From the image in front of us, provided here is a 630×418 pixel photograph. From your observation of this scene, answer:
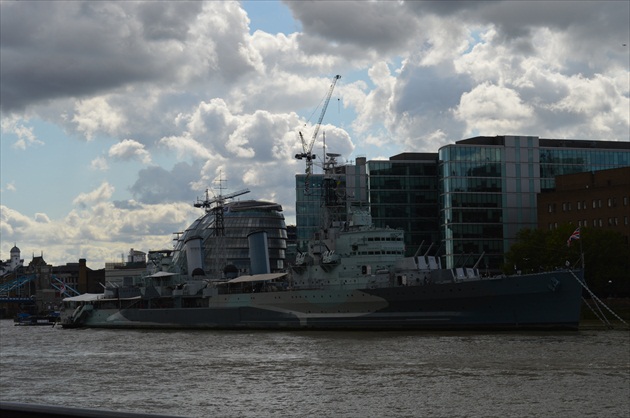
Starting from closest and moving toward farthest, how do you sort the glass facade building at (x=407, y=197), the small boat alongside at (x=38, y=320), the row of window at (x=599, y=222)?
the row of window at (x=599, y=222)
the glass facade building at (x=407, y=197)
the small boat alongside at (x=38, y=320)

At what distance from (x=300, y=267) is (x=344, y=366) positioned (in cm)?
3023

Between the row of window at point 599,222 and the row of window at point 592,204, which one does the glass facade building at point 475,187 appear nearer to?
the row of window at point 592,204

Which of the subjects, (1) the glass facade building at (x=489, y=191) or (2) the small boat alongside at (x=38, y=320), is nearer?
(1) the glass facade building at (x=489, y=191)

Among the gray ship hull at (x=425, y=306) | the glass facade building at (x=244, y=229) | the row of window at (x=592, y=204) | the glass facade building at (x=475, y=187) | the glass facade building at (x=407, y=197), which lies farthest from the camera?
the glass facade building at (x=244, y=229)

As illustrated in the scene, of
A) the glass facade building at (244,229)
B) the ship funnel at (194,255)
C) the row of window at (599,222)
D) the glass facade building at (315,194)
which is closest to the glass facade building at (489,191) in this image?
the row of window at (599,222)

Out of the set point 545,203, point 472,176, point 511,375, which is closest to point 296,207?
point 472,176

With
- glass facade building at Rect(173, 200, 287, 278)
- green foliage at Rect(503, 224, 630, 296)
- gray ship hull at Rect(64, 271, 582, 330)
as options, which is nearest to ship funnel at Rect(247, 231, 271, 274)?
gray ship hull at Rect(64, 271, 582, 330)

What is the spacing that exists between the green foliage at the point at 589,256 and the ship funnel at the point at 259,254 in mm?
26174

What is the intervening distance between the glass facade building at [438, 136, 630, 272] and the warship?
3078 cm

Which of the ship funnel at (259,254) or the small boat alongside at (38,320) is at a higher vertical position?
the ship funnel at (259,254)

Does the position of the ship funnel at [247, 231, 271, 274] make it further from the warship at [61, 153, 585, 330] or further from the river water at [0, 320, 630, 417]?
the river water at [0, 320, 630, 417]

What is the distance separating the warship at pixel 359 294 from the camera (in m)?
56.2

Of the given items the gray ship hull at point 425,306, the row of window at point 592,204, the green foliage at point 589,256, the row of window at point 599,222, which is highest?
the row of window at point 592,204

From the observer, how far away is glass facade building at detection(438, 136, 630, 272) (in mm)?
104625
